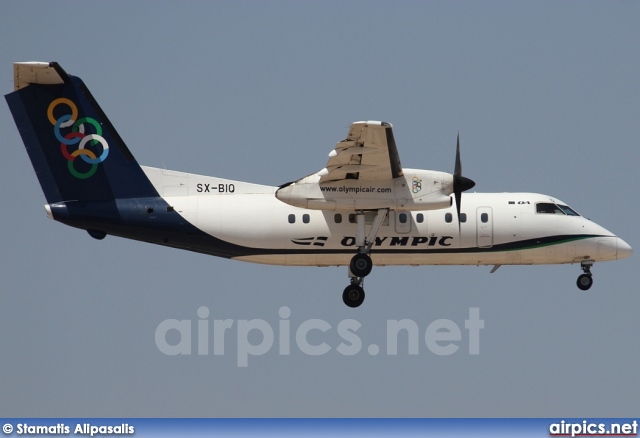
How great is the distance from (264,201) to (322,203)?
208 cm

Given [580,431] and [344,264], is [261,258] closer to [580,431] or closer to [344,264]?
[344,264]

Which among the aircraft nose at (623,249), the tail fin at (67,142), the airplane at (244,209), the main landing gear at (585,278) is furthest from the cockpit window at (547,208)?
the tail fin at (67,142)

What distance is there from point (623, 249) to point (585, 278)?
3.93 ft

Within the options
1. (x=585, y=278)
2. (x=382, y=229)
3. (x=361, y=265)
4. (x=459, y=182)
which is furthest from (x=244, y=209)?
(x=585, y=278)

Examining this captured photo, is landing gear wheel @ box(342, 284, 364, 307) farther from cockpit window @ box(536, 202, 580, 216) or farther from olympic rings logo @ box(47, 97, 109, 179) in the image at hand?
olympic rings logo @ box(47, 97, 109, 179)

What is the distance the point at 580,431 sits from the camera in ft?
95.8

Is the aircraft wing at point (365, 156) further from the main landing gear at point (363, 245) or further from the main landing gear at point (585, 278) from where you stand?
the main landing gear at point (585, 278)

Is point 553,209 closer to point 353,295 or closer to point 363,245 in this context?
point 363,245

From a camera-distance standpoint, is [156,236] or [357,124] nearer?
[357,124]

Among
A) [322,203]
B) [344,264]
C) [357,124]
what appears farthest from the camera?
[344,264]

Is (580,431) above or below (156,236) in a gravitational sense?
below

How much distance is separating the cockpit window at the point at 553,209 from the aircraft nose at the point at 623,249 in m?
1.36

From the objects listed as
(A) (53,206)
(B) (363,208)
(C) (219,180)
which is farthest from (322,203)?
(A) (53,206)

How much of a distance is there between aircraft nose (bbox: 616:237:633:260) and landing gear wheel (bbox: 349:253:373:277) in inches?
260
